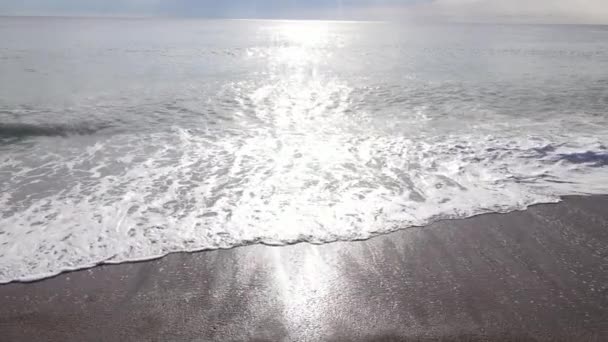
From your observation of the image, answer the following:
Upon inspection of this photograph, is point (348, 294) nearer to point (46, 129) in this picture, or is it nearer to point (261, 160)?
point (261, 160)

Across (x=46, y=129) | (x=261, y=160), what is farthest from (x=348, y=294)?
(x=46, y=129)

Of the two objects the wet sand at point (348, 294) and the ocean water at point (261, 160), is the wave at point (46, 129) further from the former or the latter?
the wet sand at point (348, 294)

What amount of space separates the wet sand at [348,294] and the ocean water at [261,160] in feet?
1.23

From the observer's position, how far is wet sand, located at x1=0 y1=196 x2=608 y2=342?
9.79 ft

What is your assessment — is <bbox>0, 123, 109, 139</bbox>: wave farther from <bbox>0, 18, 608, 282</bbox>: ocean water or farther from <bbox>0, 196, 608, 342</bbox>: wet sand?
<bbox>0, 196, 608, 342</bbox>: wet sand

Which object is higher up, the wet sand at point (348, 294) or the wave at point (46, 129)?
the wave at point (46, 129)

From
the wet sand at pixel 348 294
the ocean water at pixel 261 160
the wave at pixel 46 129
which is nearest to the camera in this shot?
the wet sand at pixel 348 294

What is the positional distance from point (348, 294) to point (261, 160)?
3.90 m

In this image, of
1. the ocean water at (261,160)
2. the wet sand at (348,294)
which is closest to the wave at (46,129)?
the ocean water at (261,160)

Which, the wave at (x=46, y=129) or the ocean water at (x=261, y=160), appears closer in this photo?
the ocean water at (x=261, y=160)

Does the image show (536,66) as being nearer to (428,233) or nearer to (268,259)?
(428,233)

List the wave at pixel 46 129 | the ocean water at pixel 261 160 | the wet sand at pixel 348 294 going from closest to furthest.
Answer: the wet sand at pixel 348 294
the ocean water at pixel 261 160
the wave at pixel 46 129

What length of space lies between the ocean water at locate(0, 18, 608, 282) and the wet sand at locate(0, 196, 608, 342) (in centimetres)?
37

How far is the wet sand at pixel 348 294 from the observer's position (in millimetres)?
2984
